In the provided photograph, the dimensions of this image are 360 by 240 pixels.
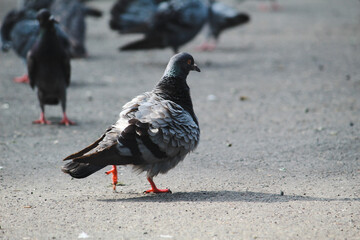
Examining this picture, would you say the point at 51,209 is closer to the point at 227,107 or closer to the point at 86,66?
the point at 227,107

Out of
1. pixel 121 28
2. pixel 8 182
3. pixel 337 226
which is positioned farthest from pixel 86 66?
pixel 337 226

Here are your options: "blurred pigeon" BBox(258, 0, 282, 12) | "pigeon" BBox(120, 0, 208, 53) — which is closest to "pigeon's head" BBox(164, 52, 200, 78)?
"pigeon" BBox(120, 0, 208, 53)

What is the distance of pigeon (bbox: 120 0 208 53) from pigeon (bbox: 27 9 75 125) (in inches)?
176

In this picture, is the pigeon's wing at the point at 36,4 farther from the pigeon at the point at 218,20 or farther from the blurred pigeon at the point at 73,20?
the pigeon at the point at 218,20

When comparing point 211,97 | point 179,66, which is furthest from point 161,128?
point 211,97

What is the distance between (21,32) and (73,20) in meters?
2.81

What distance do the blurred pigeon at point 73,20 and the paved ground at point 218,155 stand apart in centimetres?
31

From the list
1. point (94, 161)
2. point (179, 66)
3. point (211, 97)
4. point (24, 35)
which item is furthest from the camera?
point (24, 35)

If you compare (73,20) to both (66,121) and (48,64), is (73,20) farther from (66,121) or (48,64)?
(66,121)

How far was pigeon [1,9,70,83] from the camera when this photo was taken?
10.1m

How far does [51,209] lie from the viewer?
464 cm

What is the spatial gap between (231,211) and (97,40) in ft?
37.5

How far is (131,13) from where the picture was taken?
12844 mm

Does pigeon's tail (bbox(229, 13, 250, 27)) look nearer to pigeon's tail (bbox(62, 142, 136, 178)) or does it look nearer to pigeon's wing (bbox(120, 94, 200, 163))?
pigeon's wing (bbox(120, 94, 200, 163))
